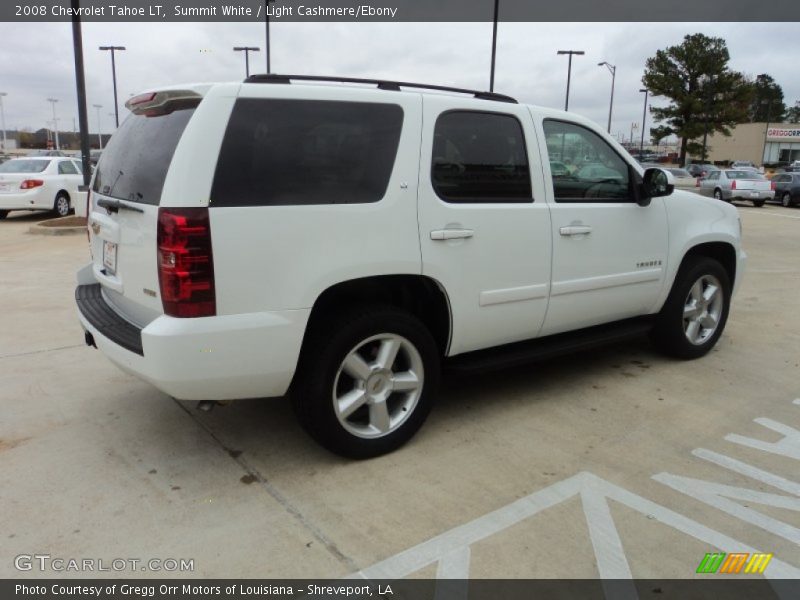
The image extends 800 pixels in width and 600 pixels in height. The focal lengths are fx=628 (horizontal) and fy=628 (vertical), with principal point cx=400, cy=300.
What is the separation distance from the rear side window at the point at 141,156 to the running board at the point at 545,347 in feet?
6.13

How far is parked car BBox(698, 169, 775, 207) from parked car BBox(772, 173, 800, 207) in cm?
32

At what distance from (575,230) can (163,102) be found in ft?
8.07

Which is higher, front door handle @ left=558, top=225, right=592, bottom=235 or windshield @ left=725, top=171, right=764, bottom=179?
windshield @ left=725, top=171, right=764, bottom=179

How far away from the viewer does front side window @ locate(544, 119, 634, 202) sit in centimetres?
392

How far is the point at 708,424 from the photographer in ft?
12.6

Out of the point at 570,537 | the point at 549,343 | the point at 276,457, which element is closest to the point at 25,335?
the point at 276,457

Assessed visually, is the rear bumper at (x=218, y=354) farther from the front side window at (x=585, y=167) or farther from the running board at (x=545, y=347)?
the front side window at (x=585, y=167)

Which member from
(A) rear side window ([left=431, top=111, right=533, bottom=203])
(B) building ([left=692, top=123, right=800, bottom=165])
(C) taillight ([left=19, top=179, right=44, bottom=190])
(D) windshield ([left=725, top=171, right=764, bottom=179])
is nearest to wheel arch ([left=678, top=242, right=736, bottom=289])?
(A) rear side window ([left=431, top=111, right=533, bottom=203])

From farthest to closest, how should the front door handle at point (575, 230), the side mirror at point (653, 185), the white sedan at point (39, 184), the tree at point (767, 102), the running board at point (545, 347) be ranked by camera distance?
the tree at point (767, 102) < the white sedan at point (39, 184) < the side mirror at point (653, 185) < the front door handle at point (575, 230) < the running board at point (545, 347)

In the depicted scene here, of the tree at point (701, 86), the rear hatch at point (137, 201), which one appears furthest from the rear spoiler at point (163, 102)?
the tree at point (701, 86)

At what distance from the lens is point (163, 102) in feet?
9.89

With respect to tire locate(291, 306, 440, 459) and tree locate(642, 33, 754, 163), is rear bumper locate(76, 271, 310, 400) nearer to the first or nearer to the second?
tire locate(291, 306, 440, 459)

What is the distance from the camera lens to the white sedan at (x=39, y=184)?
13961mm
